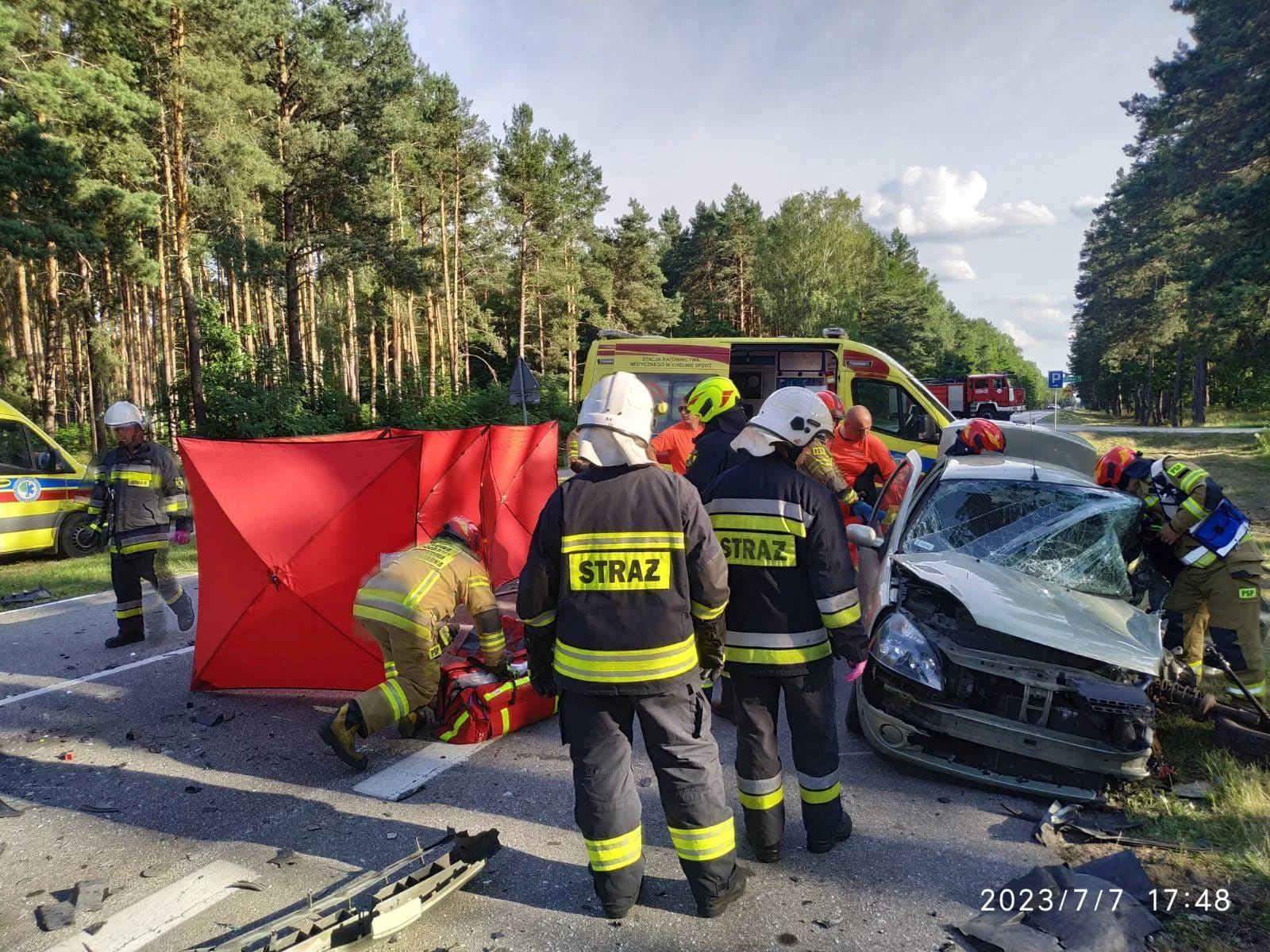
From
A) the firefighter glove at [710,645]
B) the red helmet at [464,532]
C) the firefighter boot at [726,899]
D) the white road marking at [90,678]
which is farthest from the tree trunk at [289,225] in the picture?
the firefighter boot at [726,899]

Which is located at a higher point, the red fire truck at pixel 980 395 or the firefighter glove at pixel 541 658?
the red fire truck at pixel 980 395

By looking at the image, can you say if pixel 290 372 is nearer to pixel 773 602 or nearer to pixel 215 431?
pixel 215 431

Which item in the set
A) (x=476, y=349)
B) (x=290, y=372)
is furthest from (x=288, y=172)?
(x=476, y=349)

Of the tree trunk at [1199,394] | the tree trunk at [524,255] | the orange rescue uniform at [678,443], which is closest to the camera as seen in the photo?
the orange rescue uniform at [678,443]

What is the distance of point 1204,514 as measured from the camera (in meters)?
4.44

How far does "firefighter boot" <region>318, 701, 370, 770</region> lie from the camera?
149 inches

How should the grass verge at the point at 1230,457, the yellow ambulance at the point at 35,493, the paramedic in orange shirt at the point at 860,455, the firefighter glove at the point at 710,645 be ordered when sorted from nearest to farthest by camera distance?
the firefighter glove at the point at 710,645
the paramedic in orange shirt at the point at 860,455
the yellow ambulance at the point at 35,493
the grass verge at the point at 1230,457

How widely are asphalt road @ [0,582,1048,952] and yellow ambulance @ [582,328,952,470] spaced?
6002 mm

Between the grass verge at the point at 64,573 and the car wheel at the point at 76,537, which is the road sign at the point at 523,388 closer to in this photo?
the grass verge at the point at 64,573

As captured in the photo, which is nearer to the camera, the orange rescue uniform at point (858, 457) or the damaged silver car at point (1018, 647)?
the damaged silver car at point (1018, 647)

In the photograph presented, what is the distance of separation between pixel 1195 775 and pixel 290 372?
20.4m

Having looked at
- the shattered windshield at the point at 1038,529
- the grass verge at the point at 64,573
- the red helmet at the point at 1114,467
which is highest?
the red helmet at the point at 1114,467

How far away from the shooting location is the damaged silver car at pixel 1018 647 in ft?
11.3

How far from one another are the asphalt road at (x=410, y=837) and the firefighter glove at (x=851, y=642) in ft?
2.83
